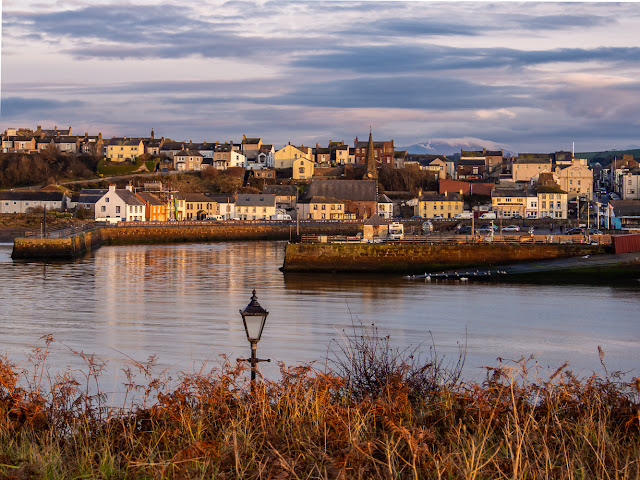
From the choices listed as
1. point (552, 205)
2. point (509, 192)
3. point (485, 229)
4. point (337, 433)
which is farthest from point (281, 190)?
point (337, 433)

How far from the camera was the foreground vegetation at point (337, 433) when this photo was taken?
5.52 m

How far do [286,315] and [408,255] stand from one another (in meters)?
15.0

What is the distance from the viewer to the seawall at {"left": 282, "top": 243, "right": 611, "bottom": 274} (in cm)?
3384

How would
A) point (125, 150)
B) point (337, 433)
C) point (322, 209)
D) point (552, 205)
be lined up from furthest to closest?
point (125, 150), point (552, 205), point (322, 209), point (337, 433)

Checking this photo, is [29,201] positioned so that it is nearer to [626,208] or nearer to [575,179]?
[626,208]

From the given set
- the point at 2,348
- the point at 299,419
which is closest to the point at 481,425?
the point at 299,419

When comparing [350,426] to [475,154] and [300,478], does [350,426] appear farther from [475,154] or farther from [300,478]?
[475,154]

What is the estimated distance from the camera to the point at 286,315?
20094 millimetres

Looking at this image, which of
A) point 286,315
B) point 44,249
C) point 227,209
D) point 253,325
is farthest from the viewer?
point 227,209

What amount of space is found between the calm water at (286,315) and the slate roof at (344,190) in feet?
135

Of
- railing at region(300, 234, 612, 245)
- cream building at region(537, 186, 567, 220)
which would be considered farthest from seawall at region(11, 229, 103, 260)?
cream building at region(537, 186, 567, 220)

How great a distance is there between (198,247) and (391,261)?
68.0 feet

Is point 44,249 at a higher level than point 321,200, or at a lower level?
lower

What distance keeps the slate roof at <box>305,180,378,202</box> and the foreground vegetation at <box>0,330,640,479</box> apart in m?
68.4
